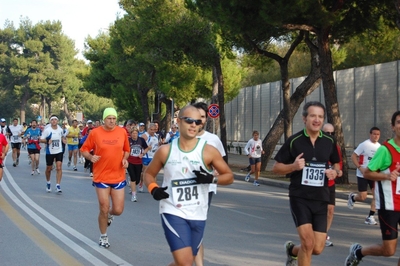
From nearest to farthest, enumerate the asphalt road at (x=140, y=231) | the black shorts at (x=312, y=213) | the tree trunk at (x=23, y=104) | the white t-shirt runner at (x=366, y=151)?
the black shorts at (x=312, y=213), the asphalt road at (x=140, y=231), the white t-shirt runner at (x=366, y=151), the tree trunk at (x=23, y=104)

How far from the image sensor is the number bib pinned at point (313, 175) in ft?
20.3

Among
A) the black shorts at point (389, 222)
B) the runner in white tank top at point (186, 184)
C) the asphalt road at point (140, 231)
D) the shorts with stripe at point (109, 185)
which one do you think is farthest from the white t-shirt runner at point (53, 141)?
the black shorts at point (389, 222)

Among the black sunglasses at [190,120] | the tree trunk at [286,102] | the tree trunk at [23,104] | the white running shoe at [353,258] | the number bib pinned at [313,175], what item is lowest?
the white running shoe at [353,258]

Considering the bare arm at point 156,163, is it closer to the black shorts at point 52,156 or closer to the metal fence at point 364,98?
the black shorts at point 52,156

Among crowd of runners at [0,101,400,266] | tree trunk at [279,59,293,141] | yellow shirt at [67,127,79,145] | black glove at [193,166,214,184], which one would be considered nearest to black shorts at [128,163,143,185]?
crowd of runners at [0,101,400,266]

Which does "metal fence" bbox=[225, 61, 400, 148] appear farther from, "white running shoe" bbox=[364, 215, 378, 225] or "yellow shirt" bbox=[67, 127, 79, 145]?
"white running shoe" bbox=[364, 215, 378, 225]

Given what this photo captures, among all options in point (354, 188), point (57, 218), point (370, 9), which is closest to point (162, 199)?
point (57, 218)

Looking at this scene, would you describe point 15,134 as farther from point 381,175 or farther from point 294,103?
point 381,175

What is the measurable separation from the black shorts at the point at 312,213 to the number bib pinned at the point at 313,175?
0.17 metres

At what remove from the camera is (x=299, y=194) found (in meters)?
6.21

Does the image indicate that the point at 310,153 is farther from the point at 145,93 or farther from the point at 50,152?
the point at 145,93

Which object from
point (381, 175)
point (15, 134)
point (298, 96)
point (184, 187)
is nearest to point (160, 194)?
point (184, 187)

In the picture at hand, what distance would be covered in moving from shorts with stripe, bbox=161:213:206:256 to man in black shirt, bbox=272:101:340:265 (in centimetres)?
122

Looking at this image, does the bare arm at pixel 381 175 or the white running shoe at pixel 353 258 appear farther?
the white running shoe at pixel 353 258
